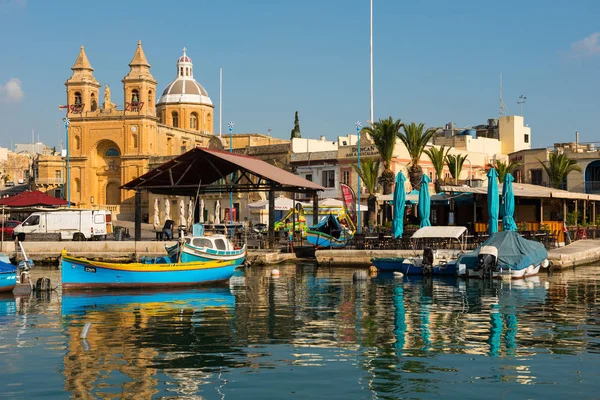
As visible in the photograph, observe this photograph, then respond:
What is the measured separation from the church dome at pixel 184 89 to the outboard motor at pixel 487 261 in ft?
243

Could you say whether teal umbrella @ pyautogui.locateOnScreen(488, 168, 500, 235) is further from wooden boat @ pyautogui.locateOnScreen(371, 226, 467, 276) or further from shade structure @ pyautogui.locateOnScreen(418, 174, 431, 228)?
shade structure @ pyautogui.locateOnScreen(418, 174, 431, 228)

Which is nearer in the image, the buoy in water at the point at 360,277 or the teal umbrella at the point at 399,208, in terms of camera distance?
the buoy in water at the point at 360,277

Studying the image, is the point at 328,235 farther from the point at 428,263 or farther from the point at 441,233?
the point at 428,263

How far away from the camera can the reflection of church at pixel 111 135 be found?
8769 centimetres

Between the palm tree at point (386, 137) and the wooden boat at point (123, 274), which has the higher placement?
the palm tree at point (386, 137)

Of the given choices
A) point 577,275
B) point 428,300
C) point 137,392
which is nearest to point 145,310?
point 428,300

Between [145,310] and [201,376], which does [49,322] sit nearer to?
[145,310]

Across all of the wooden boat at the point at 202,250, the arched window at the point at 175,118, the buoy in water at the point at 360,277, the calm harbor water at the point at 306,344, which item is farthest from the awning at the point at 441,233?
the arched window at the point at 175,118

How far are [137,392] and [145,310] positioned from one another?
1125 cm

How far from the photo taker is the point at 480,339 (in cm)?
1903

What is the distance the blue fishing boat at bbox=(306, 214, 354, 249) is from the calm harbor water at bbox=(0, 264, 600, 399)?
1592cm

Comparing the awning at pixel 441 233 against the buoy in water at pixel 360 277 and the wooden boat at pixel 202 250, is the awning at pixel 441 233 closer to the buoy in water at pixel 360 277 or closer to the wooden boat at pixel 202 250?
the buoy in water at pixel 360 277

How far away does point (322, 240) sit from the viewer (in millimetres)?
46656

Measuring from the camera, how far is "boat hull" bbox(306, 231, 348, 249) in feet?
152
